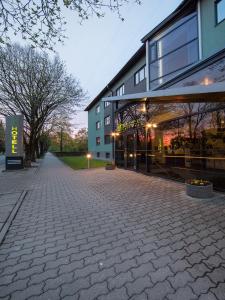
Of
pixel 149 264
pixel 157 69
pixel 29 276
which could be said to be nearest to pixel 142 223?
pixel 149 264

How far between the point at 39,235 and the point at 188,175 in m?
6.87

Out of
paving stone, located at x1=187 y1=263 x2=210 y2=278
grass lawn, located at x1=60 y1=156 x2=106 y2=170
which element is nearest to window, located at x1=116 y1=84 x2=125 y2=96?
grass lawn, located at x1=60 y1=156 x2=106 y2=170

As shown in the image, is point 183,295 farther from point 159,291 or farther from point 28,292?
point 28,292

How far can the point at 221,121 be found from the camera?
7.54 meters

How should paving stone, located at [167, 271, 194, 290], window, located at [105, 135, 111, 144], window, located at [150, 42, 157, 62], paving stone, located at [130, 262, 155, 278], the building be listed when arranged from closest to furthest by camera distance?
1. paving stone, located at [167, 271, 194, 290]
2. paving stone, located at [130, 262, 155, 278]
3. the building
4. window, located at [150, 42, 157, 62]
5. window, located at [105, 135, 111, 144]

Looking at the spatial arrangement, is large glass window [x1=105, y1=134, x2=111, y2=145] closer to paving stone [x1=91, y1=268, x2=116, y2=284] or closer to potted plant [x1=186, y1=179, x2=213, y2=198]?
potted plant [x1=186, y1=179, x2=213, y2=198]

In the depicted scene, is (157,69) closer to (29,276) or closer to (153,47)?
(153,47)

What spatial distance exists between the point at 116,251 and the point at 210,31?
10194 millimetres

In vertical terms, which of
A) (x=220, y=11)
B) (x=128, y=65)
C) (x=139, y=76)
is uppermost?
(x=128, y=65)

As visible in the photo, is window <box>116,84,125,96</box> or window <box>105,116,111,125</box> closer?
window <box>116,84,125,96</box>

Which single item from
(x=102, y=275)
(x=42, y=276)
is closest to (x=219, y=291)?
(x=102, y=275)

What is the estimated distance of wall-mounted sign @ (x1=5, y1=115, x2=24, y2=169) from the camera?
16.6m

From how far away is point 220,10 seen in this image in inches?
358

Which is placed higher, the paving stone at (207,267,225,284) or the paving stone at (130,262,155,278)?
the paving stone at (130,262,155,278)
